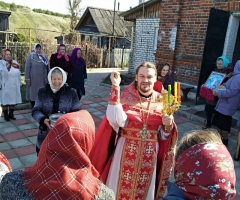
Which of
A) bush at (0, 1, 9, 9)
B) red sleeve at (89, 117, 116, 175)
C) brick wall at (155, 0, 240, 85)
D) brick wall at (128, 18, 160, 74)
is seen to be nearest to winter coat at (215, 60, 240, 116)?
brick wall at (155, 0, 240, 85)

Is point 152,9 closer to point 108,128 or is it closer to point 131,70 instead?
point 131,70

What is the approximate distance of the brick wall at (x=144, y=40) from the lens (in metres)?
10.9

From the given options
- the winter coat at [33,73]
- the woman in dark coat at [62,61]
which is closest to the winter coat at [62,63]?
the woman in dark coat at [62,61]

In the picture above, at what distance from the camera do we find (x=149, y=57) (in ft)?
35.9

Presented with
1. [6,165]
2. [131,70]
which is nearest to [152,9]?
[131,70]

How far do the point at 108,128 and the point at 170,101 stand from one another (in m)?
0.71

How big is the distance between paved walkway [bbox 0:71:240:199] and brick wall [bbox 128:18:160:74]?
362cm

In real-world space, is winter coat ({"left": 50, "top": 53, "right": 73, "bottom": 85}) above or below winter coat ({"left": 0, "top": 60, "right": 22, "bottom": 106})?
above

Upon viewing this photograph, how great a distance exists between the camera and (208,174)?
111cm

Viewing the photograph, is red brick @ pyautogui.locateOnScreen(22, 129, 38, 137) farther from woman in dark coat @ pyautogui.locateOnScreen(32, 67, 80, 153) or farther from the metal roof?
the metal roof

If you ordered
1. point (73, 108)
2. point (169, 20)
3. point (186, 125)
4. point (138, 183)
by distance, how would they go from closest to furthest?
point (138, 183)
point (73, 108)
point (186, 125)
point (169, 20)

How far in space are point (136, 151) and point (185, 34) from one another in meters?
5.93

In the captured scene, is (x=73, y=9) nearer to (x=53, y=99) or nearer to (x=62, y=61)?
(x=62, y=61)

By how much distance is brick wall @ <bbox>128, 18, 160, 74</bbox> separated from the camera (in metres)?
10.9
